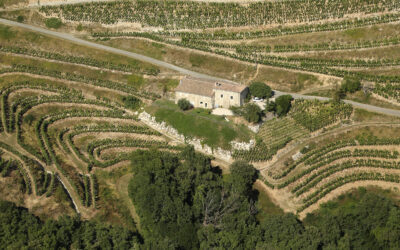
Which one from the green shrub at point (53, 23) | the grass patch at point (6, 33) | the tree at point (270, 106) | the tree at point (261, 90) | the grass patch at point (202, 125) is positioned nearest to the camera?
the grass patch at point (202, 125)

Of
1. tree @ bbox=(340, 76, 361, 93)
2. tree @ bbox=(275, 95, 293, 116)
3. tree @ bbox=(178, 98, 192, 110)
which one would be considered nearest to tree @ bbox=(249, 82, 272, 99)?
tree @ bbox=(275, 95, 293, 116)

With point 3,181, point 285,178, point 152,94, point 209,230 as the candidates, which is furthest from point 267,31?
point 3,181

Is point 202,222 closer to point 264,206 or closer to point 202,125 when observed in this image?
point 264,206

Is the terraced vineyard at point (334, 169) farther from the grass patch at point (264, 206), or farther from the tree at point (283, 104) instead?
the tree at point (283, 104)

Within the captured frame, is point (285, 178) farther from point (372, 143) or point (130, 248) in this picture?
point (130, 248)

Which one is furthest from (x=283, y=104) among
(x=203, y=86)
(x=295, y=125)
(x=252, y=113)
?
(x=203, y=86)

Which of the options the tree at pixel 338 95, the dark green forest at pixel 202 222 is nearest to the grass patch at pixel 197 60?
the tree at pixel 338 95
